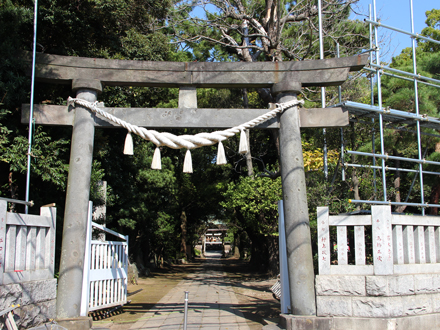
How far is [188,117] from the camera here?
6484 millimetres

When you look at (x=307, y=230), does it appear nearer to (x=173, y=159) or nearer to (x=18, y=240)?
(x=18, y=240)

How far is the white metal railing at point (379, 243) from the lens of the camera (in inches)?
223

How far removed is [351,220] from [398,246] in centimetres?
83

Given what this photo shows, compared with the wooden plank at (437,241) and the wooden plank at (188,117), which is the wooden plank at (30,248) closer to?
the wooden plank at (188,117)

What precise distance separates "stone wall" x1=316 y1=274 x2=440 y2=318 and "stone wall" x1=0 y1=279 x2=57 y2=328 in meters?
3.94

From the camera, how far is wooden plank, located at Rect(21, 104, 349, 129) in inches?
253

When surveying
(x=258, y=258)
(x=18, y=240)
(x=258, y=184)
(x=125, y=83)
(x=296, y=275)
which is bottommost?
(x=258, y=258)

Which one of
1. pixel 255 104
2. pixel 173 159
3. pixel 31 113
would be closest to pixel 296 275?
pixel 31 113

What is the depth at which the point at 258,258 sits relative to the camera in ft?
69.3

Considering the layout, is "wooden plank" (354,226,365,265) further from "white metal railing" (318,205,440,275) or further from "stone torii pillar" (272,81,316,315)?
"stone torii pillar" (272,81,316,315)

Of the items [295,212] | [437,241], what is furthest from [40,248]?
[437,241]

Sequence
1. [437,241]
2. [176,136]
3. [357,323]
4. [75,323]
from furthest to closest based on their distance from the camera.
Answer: [437,241], [176,136], [75,323], [357,323]

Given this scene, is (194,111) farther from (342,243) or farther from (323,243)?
(342,243)

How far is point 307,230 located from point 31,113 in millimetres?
4733
